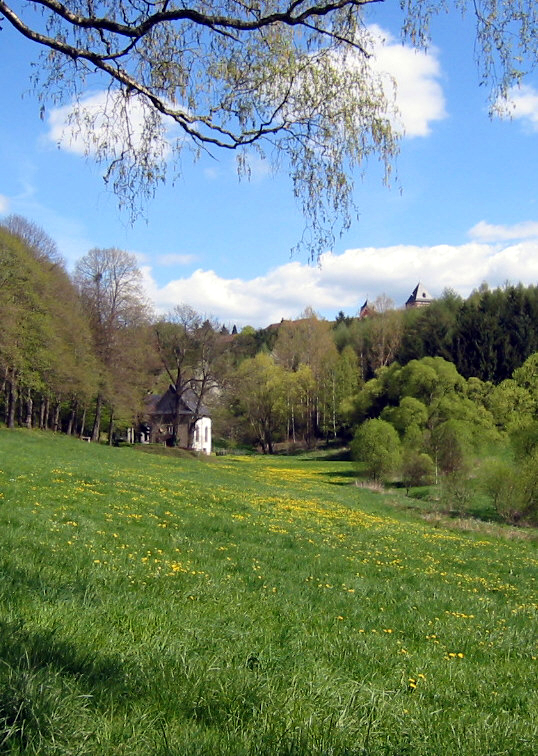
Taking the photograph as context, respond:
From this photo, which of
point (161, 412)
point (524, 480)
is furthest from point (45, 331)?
point (161, 412)

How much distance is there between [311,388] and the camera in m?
93.2

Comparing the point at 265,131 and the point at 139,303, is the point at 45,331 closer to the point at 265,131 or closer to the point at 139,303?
the point at 139,303

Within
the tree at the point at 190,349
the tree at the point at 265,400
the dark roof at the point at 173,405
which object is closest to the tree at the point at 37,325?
the tree at the point at 190,349

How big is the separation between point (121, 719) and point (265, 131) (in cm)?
593

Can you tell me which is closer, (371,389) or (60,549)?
(60,549)

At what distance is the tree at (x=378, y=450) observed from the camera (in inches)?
1827

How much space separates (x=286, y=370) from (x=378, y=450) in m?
51.2

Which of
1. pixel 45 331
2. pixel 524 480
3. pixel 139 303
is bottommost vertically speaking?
pixel 524 480

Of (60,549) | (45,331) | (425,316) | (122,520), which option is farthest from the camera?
(425,316)

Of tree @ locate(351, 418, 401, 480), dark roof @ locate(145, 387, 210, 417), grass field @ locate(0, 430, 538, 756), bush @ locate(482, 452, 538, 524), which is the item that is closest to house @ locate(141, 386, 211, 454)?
dark roof @ locate(145, 387, 210, 417)

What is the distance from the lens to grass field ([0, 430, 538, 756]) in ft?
11.2

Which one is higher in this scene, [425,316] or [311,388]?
[425,316]

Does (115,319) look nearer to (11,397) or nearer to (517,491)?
(11,397)

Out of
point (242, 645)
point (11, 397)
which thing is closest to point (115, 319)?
point (11, 397)
